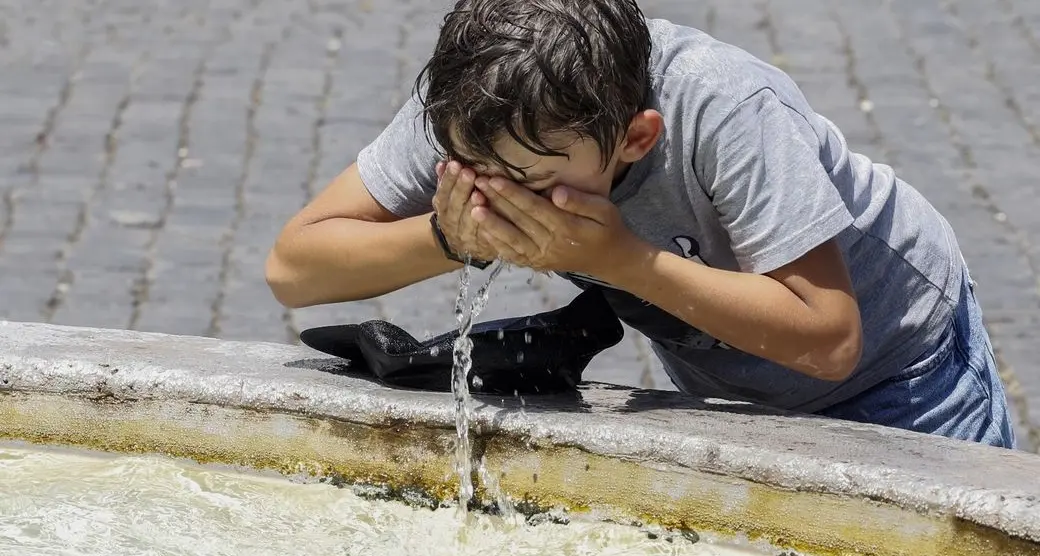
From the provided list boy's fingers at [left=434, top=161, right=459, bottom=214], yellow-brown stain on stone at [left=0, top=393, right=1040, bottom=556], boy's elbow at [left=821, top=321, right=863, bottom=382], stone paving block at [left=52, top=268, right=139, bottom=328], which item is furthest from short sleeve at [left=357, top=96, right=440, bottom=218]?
stone paving block at [left=52, top=268, right=139, bottom=328]

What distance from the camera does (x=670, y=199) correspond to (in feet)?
6.59

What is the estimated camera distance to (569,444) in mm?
2070

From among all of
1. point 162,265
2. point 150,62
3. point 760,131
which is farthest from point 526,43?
point 150,62

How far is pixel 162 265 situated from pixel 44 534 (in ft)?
8.10

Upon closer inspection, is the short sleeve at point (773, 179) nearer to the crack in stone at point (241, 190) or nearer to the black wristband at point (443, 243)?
the black wristband at point (443, 243)

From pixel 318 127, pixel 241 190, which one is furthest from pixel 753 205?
pixel 318 127

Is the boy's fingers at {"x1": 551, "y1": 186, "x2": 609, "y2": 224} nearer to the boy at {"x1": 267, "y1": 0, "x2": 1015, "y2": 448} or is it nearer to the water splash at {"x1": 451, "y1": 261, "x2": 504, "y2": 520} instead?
the boy at {"x1": 267, "y1": 0, "x2": 1015, "y2": 448}

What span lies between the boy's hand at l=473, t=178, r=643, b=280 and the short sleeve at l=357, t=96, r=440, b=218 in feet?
0.68

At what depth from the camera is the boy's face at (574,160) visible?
1.81m

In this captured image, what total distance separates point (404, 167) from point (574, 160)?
380mm

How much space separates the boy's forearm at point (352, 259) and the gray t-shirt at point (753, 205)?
0.09 m

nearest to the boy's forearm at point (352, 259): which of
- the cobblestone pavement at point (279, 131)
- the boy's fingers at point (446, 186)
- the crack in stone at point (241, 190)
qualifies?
the boy's fingers at point (446, 186)

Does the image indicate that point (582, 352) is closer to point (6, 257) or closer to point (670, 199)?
point (670, 199)

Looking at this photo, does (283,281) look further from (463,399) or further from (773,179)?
(773,179)
